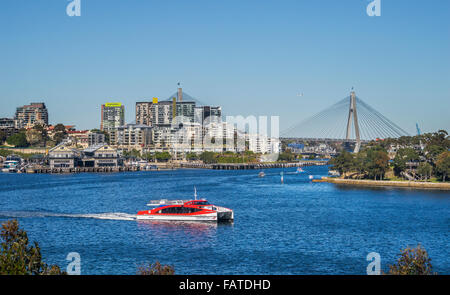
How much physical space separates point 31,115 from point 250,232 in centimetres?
9197

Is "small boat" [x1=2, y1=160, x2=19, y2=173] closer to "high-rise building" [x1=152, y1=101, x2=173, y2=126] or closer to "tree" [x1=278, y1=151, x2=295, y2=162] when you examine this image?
"tree" [x1=278, y1=151, x2=295, y2=162]

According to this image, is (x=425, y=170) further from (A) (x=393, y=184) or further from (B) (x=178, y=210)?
(B) (x=178, y=210)

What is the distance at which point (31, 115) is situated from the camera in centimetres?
10131

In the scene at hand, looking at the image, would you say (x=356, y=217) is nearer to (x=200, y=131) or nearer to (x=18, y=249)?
(x=18, y=249)

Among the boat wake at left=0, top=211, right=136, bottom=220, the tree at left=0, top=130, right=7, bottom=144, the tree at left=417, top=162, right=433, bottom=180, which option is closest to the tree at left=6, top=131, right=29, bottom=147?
the tree at left=0, top=130, right=7, bottom=144

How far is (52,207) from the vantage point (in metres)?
25.3

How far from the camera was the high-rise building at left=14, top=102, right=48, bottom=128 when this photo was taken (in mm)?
100750

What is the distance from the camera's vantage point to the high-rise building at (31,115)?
331 feet

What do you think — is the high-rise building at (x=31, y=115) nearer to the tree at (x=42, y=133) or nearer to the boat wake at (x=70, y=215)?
the tree at (x=42, y=133)

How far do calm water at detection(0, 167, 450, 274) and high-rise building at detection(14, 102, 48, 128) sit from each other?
7383cm

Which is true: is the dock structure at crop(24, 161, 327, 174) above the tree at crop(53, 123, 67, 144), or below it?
below

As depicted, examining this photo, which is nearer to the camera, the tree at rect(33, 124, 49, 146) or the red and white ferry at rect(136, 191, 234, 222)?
the red and white ferry at rect(136, 191, 234, 222)

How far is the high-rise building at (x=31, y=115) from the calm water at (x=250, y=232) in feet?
242
